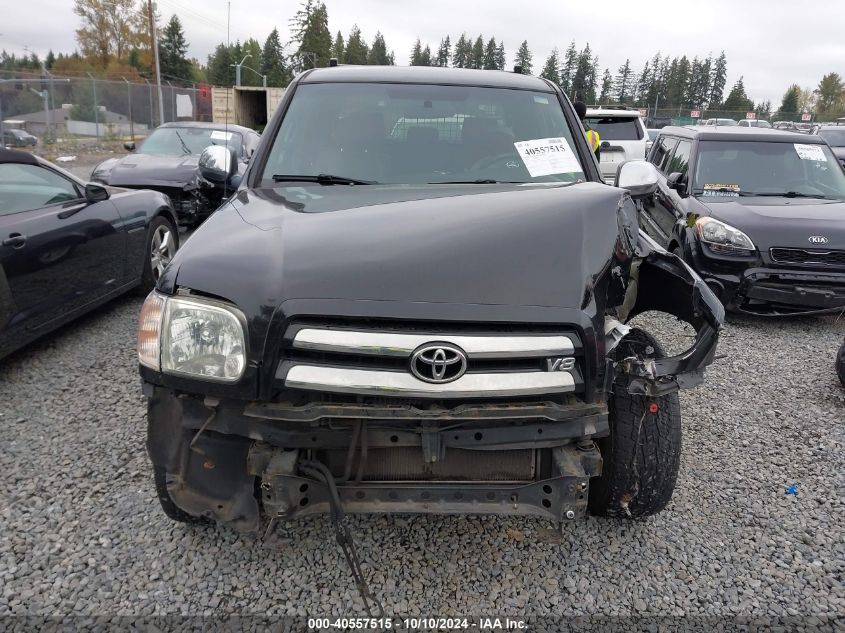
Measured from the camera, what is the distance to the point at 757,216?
5.84 meters

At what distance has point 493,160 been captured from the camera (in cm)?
324

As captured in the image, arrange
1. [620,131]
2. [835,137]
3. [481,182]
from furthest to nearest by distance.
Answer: [835,137], [620,131], [481,182]

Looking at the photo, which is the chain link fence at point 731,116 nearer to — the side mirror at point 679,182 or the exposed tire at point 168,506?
the side mirror at point 679,182

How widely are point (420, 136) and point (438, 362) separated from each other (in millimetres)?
1735

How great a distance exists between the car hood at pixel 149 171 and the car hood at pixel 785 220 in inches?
243

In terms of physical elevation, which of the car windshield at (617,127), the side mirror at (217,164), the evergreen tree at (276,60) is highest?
the evergreen tree at (276,60)

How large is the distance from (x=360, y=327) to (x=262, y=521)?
0.93 metres

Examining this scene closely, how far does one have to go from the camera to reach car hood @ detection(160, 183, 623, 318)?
2021 mm

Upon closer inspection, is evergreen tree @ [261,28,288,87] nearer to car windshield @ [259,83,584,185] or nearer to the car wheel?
the car wheel

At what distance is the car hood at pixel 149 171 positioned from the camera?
789 cm

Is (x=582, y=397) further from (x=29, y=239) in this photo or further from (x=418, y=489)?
(x=29, y=239)

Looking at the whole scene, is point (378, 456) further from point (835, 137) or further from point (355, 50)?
point (355, 50)

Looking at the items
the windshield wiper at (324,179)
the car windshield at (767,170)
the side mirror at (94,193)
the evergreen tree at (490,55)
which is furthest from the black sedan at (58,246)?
the evergreen tree at (490,55)

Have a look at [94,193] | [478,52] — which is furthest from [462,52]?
[94,193]
